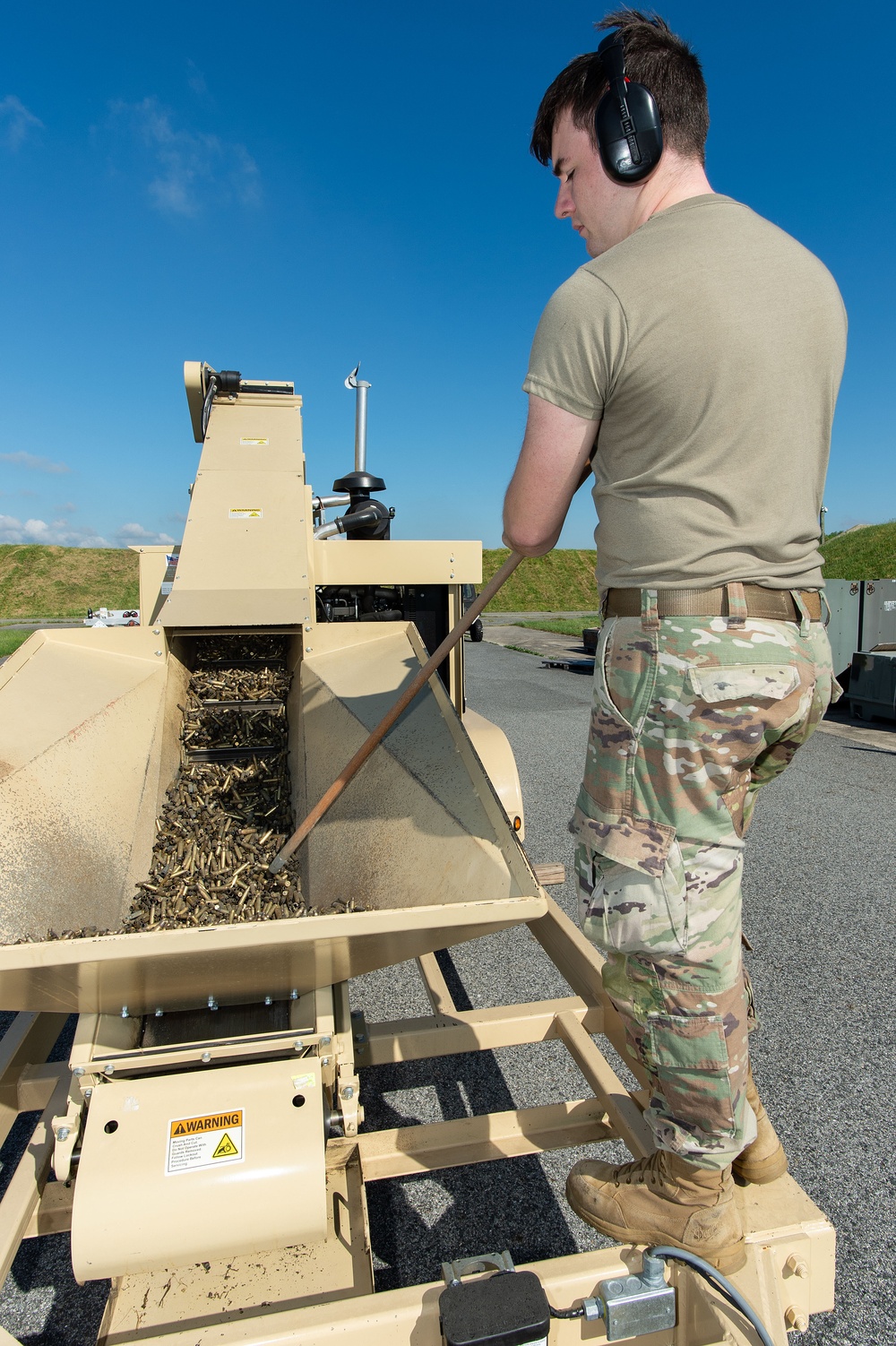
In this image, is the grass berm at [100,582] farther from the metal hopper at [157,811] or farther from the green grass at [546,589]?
the metal hopper at [157,811]

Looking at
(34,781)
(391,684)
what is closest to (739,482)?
(391,684)

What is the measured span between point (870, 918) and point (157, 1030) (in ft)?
12.4

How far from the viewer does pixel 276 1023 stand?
1921 mm

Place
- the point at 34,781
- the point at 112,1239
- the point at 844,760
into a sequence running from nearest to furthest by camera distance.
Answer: the point at 112,1239, the point at 34,781, the point at 844,760

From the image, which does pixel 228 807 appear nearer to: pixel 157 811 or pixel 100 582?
pixel 157 811

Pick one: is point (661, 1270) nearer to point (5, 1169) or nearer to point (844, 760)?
point (5, 1169)

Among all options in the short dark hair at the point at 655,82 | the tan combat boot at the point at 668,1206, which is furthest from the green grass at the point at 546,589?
the tan combat boot at the point at 668,1206

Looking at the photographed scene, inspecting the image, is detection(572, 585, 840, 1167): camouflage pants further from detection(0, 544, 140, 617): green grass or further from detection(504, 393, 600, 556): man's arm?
detection(0, 544, 140, 617): green grass

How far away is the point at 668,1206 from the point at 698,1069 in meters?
0.31

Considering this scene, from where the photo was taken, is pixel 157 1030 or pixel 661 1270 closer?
pixel 661 1270

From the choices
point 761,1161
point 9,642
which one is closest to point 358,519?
point 761,1161

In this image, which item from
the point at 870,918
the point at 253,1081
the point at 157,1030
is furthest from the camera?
the point at 870,918

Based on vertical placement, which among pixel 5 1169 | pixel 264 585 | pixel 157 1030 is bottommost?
pixel 5 1169

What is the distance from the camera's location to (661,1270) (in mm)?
1389
